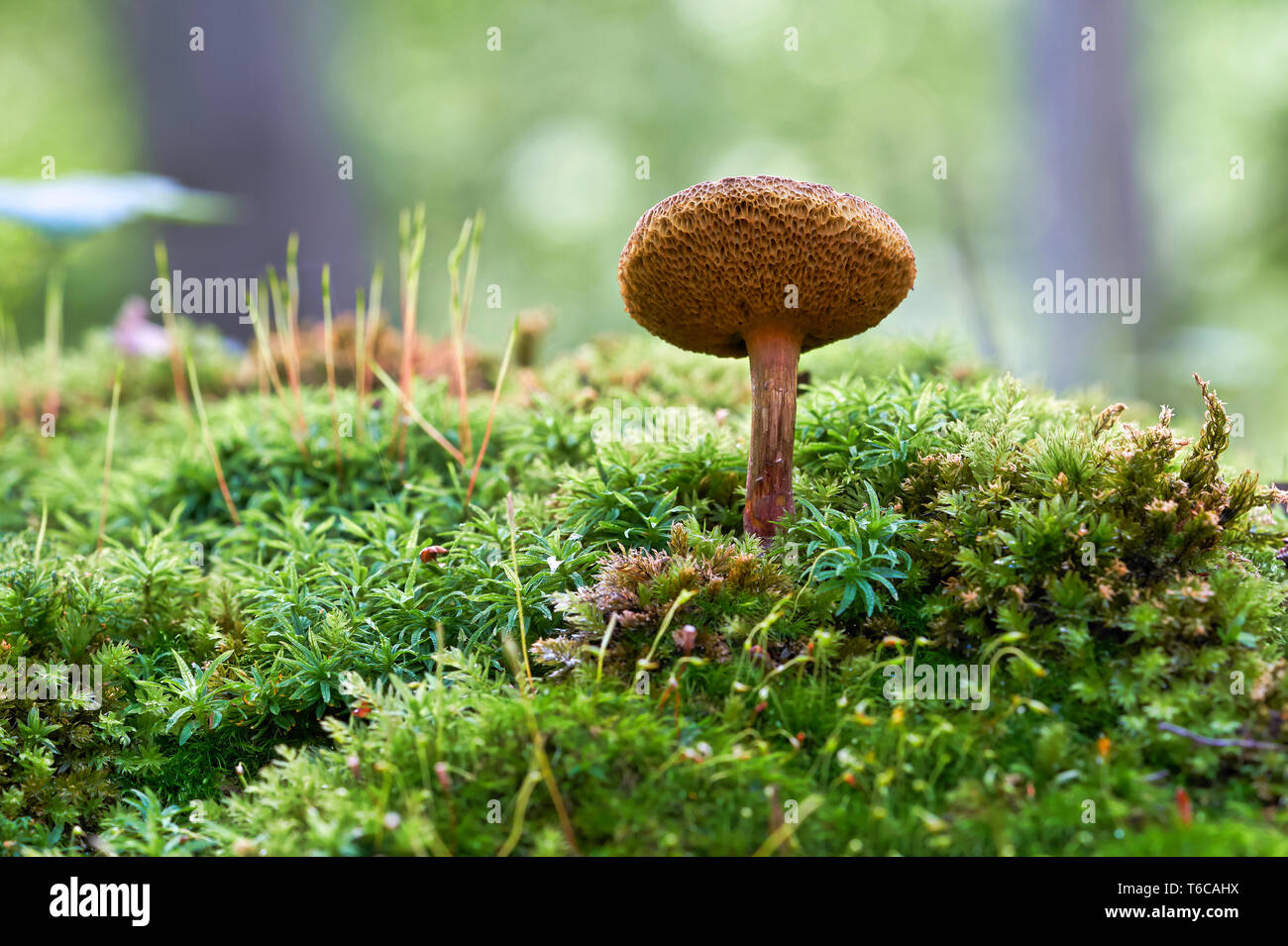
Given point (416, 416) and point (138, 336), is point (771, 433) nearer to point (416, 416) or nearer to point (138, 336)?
point (416, 416)

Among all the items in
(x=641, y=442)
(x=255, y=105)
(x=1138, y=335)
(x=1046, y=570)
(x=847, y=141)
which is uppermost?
(x=847, y=141)

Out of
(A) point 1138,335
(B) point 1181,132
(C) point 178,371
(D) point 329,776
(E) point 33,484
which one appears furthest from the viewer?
(B) point 1181,132

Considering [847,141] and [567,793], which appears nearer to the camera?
[567,793]

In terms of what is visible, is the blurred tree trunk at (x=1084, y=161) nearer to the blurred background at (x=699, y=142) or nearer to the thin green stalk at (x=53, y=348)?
the blurred background at (x=699, y=142)
